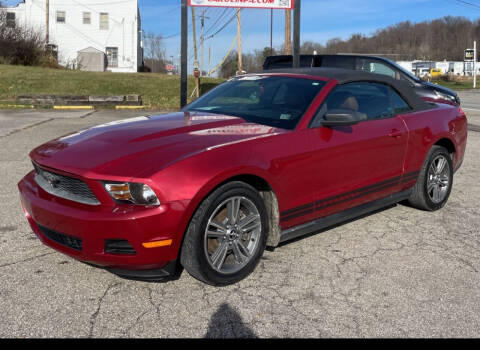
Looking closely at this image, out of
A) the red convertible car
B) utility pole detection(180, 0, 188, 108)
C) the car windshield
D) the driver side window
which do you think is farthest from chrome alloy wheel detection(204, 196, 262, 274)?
utility pole detection(180, 0, 188, 108)

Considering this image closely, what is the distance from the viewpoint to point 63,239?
319cm

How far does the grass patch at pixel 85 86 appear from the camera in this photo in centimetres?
1988

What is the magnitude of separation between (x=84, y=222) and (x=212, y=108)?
196 centimetres

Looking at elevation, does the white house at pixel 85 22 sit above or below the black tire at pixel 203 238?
above

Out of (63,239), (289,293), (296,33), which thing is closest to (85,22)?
(296,33)

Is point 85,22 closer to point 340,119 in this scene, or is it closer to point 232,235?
point 340,119

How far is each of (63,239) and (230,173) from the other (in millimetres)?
1175

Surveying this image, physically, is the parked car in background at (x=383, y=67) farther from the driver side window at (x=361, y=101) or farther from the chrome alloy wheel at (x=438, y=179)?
the driver side window at (x=361, y=101)

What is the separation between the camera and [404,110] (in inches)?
191

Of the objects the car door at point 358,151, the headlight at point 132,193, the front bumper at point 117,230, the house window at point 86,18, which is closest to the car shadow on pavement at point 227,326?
the front bumper at point 117,230

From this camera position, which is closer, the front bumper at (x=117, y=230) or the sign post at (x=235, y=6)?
the front bumper at (x=117, y=230)

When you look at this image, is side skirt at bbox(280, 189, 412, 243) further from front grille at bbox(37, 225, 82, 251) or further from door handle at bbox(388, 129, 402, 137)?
front grille at bbox(37, 225, 82, 251)

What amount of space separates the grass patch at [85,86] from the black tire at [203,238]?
15894 mm
